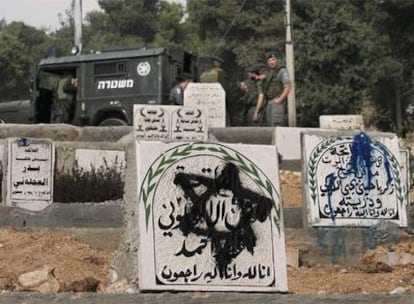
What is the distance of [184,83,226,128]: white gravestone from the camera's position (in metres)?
15.7

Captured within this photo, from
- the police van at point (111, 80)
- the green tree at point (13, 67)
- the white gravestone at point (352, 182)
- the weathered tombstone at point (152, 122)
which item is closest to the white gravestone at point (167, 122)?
the weathered tombstone at point (152, 122)

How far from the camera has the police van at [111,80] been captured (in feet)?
61.9

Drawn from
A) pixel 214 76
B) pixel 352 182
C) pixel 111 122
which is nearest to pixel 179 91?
pixel 214 76

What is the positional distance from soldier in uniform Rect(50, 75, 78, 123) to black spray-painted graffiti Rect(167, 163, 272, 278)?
14.1 meters

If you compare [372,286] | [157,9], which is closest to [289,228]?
[372,286]

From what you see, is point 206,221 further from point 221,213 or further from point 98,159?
point 98,159

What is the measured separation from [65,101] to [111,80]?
108cm

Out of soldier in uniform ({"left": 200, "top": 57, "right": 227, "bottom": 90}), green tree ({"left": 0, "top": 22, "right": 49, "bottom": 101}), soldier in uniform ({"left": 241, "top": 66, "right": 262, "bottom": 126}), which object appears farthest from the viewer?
green tree ({"left": 0, "top": 22, "right": 49, "bottom": 101})

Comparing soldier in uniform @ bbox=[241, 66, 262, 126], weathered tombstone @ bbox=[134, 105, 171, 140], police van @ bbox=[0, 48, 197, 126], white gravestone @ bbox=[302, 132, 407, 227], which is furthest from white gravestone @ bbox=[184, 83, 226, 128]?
white gravestone @ bbox=[302, 132, 407, 227]

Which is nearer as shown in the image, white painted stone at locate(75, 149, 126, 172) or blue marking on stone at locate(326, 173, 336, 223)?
blue marking on stone at locate(326, 173, 336, 223)

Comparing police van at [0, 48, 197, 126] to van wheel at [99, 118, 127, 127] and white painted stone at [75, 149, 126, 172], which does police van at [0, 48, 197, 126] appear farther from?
white painted stone at [75, 149, 126, 172]

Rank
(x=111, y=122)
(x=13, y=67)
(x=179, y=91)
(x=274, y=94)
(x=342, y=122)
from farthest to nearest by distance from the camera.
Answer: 1. (x=13, y=67)
2. (x=111, y=122)
3. (x=179, y=91)
4. (x=342, y=122)
5. (x=274, y=94)

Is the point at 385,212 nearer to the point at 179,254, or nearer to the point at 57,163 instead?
the point at 179,254

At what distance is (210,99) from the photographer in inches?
622
